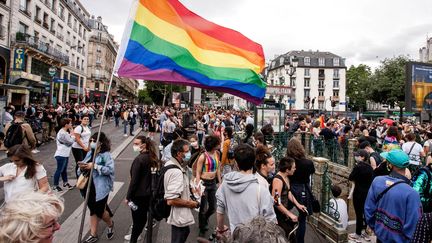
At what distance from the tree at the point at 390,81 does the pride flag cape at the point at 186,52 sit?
141 ft

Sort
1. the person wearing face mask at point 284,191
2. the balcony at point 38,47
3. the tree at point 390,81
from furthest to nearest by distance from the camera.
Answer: the tree at point 390,81 → the balcony at point 38,47 → the person wearing face mask at point 284,191

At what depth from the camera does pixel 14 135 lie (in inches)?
271

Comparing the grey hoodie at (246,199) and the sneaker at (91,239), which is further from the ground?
the grey hoodie at (246,199)

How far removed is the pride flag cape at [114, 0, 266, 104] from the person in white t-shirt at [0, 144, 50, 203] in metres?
1.61

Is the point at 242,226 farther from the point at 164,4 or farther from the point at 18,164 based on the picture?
the point at 164,4

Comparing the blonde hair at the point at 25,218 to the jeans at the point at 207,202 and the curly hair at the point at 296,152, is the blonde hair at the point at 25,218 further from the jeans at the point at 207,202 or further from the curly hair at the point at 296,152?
the jeans at the point at 207,202

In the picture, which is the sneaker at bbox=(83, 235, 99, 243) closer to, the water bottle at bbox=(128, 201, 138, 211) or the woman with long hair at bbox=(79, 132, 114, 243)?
the woman with long hair at bbox=(79, 132, 114, 243)

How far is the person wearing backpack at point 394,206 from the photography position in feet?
10.2

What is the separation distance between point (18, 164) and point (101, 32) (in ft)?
228

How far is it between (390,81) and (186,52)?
149ft

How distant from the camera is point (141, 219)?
4.31 metres

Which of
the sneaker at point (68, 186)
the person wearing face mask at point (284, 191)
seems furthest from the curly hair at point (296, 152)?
the sneaker at point (68, 186)

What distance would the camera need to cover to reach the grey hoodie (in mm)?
3061

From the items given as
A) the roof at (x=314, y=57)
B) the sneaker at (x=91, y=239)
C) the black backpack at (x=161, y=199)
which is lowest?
the sneaker at (x=91, y=239)
